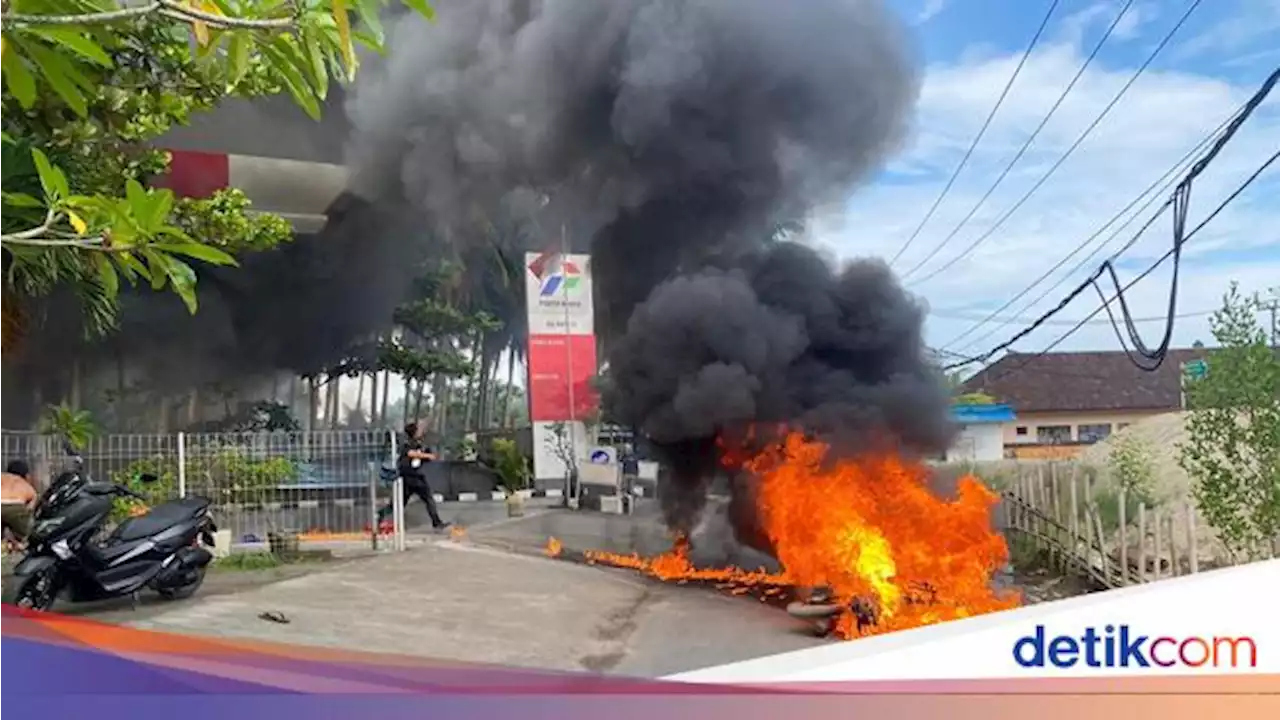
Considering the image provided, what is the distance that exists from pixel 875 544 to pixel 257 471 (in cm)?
221

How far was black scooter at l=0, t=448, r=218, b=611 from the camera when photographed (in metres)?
2.74

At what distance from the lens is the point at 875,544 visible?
315 cm

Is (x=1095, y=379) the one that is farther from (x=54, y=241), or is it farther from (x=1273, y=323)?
(x=54, y=241)

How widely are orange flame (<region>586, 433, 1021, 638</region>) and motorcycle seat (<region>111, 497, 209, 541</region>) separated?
1.27 metres

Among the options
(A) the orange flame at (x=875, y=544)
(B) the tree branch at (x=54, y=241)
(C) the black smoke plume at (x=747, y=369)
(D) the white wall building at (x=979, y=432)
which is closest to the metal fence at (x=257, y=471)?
(A) the orange flame at (x=875, y=544)

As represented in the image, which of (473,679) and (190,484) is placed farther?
(190,484)

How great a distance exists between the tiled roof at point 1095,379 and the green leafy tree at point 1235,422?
2.7 inches

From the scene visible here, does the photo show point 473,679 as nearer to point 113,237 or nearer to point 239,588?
point 239,588

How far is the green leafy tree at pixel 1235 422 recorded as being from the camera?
8.88 feet

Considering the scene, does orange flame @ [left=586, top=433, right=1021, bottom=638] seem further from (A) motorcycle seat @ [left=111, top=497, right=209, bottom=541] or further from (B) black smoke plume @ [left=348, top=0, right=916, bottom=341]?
(A) motorcycle seat @ [left=111, top=497, right=209, bottom=541]

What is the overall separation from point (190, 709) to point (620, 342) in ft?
7.55

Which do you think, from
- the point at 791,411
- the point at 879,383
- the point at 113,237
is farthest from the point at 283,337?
the point at 113,237

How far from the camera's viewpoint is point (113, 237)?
4.75ft

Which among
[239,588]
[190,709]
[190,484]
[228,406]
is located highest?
[228,406]
